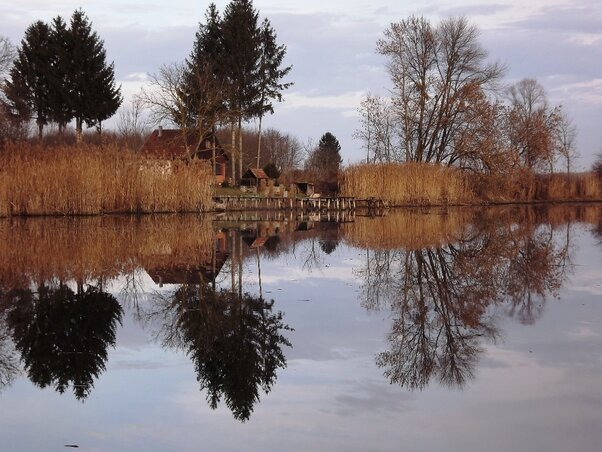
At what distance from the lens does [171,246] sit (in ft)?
52.8

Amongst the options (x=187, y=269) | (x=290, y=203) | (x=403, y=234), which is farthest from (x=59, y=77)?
(x=187, y=269)

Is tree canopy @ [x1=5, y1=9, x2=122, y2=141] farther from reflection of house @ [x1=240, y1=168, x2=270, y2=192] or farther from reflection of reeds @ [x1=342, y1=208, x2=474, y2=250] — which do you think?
reflection of reeds @ [x1=342, y1=208, x2=474, y2=250]

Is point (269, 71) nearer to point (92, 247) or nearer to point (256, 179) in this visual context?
point (256, 179)

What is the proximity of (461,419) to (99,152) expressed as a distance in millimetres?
25227

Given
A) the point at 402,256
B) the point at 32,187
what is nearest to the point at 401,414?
the point at 402,256

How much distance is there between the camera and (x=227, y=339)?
7090 millimetres

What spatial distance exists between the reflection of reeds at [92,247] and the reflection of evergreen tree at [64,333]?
1.97m

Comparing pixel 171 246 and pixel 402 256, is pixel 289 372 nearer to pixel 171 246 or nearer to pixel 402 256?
pixel 402 256

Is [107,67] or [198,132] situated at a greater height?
[107,67]

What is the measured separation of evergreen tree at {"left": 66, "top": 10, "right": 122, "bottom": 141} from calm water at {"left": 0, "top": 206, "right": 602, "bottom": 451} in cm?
3527

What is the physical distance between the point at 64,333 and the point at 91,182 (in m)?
21.1

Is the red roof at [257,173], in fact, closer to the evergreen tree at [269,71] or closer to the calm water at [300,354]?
the evergreen tree at [269,71]

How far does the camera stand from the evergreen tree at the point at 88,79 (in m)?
46.9

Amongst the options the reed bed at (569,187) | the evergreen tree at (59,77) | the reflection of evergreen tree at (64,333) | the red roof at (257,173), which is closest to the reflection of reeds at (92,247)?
the reflection of evergreen tree at (64,333)
